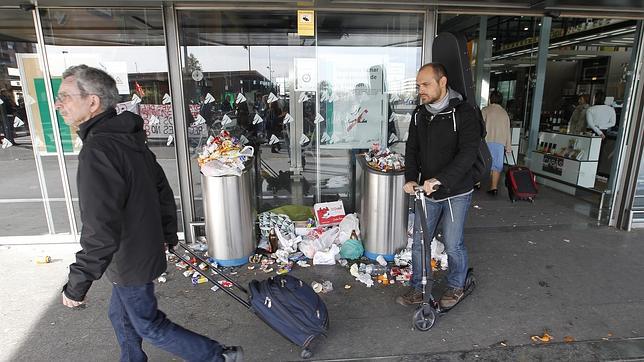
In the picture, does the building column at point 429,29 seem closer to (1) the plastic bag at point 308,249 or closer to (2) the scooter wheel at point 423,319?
(1) the plastic bag at point 308,249

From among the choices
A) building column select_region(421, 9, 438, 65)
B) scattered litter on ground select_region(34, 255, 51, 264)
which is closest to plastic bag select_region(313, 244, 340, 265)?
building column select_region(421, 9, 438, 65)

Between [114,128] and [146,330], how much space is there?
1124mm

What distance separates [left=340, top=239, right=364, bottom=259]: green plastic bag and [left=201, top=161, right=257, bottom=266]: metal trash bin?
1.03m

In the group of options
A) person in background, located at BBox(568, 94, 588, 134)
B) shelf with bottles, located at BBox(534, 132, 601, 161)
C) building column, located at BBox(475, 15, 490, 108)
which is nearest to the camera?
shelf with bottles, located at BBox(534, 132, 601, 161)

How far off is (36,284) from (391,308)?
136 inches

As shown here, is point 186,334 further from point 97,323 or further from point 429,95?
point 429,95

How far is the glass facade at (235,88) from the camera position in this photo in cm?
452

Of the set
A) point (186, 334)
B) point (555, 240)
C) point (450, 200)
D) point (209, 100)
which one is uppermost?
point (209, 100)

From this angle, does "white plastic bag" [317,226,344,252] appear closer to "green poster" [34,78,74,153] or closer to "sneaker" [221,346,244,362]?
"sneaker" [221,346,244,362]

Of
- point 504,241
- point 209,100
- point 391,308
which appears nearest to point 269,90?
point 209,100

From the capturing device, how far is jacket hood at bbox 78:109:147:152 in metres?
1.93

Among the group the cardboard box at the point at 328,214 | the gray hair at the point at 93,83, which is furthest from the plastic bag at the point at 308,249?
the gray hair at the point at 93,83

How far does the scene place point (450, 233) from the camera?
3121 millimetres

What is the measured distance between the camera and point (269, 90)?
5.19m
